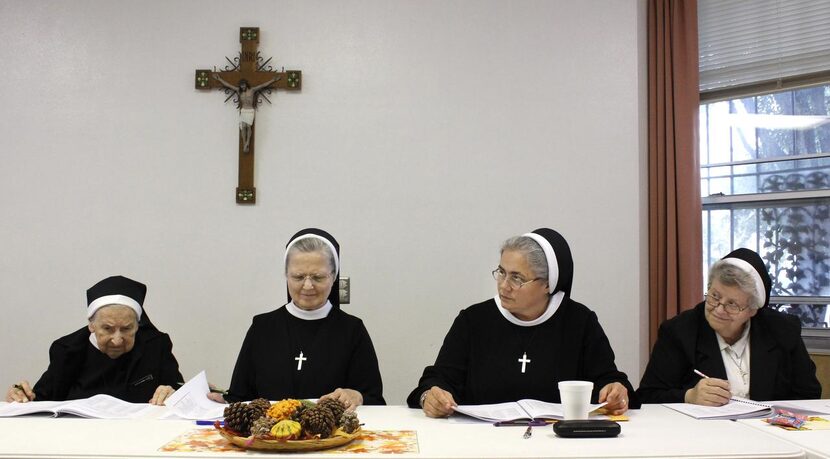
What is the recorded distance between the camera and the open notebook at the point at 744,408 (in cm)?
256

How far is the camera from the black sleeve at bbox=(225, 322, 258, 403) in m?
3.13

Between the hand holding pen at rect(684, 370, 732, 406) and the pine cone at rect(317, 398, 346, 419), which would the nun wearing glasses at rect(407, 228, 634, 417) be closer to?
the hand holding pen at rect(684, 370, 732, 406)

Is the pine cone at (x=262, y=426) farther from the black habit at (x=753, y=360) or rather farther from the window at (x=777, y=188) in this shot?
the window at (x=777, y=188)

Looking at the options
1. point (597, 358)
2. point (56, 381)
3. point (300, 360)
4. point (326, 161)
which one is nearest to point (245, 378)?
point (300, 360)

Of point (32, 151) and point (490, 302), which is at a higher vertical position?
point (32, 151)

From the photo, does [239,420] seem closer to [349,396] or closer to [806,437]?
[349,396]

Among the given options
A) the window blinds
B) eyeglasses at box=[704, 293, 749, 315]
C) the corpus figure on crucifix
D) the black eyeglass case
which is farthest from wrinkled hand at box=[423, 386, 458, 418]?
the window blinds

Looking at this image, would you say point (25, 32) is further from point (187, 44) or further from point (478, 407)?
point (478, 407)

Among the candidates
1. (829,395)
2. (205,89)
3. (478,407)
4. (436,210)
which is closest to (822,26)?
(829,395)

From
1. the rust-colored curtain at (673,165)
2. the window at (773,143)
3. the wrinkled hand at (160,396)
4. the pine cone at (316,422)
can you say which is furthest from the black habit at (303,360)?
the window at (773,143)

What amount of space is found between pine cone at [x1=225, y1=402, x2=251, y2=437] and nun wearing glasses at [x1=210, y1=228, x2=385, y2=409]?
1.07 m

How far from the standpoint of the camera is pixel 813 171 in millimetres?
4445

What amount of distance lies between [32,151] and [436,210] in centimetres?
244

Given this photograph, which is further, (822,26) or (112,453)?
(822,26)
